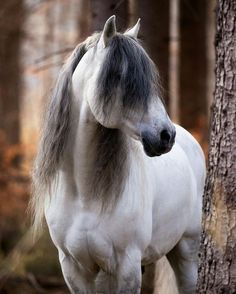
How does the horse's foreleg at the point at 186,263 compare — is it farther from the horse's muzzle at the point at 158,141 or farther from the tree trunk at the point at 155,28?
the horse's muzzle at the point at 158,141

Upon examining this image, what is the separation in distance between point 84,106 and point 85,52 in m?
0.30

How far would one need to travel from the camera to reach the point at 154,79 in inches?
151

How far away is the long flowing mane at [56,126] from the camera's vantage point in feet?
13.1

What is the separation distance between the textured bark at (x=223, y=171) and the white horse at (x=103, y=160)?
30 centimetres

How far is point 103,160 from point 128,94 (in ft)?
1.61

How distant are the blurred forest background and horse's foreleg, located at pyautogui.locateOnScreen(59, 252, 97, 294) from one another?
196 centimetres

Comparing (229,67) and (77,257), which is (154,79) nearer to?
(229,67)

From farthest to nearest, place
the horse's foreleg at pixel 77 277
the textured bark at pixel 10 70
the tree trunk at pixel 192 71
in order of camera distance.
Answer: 1. the textured bark at pixel 10 70
2. the tree trunk at pixel 192 71
3. the horse's foreleg at pixel 77 277

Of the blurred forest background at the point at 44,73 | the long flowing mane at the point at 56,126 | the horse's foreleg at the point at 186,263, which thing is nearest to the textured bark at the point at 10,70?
the blurred forest background at the point at 44,73

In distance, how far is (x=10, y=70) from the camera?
11.9m

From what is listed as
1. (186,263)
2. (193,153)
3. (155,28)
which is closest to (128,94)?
(193,153)

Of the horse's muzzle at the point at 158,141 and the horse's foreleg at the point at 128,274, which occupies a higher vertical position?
the horse's muzzle at the point at 158,141

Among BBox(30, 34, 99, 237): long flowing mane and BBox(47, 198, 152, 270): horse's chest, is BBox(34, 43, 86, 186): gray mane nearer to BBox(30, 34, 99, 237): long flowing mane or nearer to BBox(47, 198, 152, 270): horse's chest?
BBox(30, 34, 99, 237): long flowing mane

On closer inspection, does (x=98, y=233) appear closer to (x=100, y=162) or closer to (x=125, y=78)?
(x=100, y=162)
